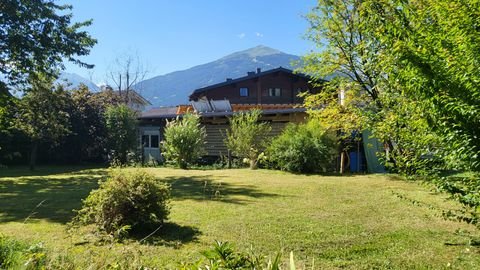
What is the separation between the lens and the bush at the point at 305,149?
587 inches

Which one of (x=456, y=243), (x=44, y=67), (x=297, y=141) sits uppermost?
(x=44, y=67)

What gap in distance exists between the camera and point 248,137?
18.4 meters

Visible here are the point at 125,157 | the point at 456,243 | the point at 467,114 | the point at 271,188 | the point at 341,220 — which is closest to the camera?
the point at 467,114

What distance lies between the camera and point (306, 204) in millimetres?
8133

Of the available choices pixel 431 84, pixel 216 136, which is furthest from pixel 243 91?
pixel 431 84

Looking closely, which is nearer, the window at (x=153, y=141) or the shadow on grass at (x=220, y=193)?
the shadow on grass at (x=220, y=193)

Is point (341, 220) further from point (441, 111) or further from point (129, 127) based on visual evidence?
point (129, 127)

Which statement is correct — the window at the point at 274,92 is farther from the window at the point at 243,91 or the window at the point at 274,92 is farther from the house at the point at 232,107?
the window at the point at 243,91

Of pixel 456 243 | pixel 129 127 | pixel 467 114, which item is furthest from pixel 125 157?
pixel 467 114

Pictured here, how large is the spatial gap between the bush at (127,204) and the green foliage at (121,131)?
18364mm

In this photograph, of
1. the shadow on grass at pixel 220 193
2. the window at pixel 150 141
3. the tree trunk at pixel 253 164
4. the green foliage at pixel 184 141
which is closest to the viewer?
the shadow on grass at pixel 220 193

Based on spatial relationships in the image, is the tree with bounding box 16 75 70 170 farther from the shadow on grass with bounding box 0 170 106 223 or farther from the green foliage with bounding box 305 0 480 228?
the green foliage with bounding box 305 0 480 228

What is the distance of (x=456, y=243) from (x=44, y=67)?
17.0 m

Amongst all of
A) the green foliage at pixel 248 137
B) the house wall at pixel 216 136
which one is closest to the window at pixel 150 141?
the house wall at pixel 216 136
